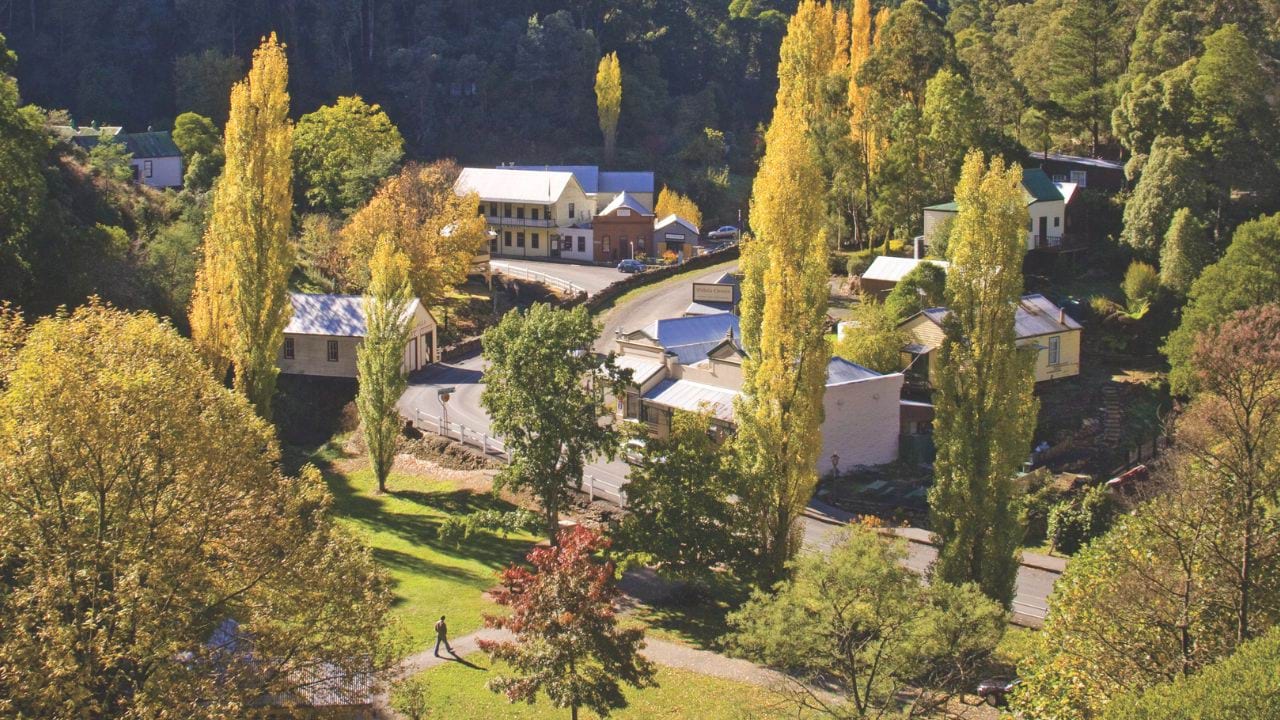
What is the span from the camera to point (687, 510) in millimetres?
34375

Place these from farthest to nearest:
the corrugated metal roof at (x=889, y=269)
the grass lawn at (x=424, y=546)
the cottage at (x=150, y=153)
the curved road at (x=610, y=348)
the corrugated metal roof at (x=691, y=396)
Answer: the cottage at (x=150, y=153)
the corrugated metal roof at (x=889, y=269)
the corrugated metal roof at (x=691, y=396)
the curved road at (x=610, y=348)
the grass lawn at (x=424, y=546)

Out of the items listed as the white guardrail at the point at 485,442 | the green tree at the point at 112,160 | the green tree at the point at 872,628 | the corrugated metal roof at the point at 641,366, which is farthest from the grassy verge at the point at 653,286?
the green tree at the point at 872,628

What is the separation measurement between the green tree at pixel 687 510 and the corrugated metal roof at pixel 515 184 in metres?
46.7

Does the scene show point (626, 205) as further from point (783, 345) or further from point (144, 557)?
point (144, 557)

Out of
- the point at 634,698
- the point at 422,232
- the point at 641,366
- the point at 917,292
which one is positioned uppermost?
the point at 422,232

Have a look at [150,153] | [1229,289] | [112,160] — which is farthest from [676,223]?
[1229,289]

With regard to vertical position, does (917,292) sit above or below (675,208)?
below

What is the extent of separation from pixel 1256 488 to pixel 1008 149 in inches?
1790

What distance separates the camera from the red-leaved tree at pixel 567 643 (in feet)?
80.5

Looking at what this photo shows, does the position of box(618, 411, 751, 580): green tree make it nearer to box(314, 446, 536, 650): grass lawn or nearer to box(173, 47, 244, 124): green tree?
box(314, 446, 536, 650): grass lawn

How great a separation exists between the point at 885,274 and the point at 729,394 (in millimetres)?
16820

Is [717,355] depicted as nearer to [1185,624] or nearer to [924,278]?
[924,278]

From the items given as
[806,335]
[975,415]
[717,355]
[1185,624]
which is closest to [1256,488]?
[1185,624]

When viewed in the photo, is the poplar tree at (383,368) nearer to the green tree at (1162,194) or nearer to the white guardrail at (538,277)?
the white guardrail at (538,277)
